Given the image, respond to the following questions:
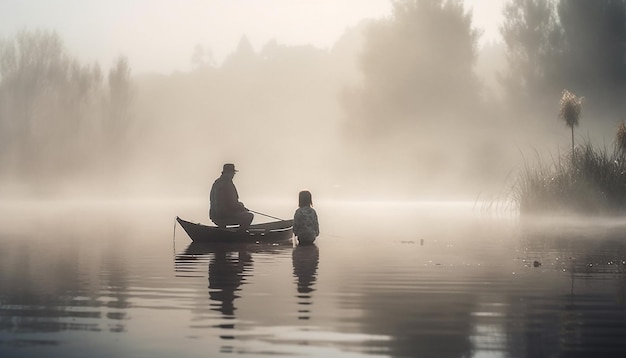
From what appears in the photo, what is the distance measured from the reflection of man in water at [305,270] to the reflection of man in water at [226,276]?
96 centimetres

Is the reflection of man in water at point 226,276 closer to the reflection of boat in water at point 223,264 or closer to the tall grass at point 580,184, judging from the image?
the reflection of boat in water at point 223,264

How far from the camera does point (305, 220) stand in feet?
72.7

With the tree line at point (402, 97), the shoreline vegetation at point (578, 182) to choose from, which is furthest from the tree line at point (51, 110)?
the shoreline vegetation at point (578, 182)

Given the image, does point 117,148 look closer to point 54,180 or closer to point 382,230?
point 54,180

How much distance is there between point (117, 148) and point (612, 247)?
6986 cm

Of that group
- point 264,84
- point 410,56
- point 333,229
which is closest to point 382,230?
point 333,229

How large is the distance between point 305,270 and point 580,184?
19.5 metres

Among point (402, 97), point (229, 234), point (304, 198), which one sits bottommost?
point (229, 234)

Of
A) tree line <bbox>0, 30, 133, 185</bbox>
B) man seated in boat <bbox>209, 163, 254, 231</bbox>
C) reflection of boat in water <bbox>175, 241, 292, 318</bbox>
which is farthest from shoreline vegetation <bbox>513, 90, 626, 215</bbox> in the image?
tree line <bbox>0, 30, 133, 185</bbox>

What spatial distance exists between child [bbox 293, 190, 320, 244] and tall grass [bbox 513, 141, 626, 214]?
13749 millimetres

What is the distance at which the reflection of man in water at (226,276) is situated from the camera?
1126 cm

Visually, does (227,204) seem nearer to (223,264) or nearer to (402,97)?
(223,264)

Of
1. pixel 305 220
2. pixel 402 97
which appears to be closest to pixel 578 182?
pixel 305 220

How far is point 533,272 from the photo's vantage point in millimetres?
15688
